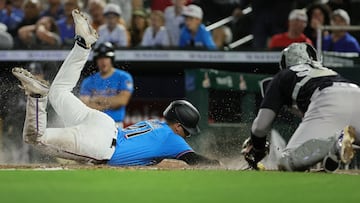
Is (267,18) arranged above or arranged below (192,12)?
below

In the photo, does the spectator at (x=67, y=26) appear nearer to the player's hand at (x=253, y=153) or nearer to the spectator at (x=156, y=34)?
the spectator at (x=156, y=34)

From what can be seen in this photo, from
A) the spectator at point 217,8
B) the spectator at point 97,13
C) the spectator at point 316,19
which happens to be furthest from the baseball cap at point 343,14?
the spectator at point 97,13

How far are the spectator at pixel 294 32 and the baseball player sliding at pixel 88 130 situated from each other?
179 inches

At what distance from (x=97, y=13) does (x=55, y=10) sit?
924 mm

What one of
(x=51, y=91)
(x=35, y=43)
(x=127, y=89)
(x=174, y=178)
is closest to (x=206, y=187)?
(x=174, y=178)

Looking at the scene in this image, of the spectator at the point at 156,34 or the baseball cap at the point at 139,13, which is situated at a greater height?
the baseball cap at the point at 139,13

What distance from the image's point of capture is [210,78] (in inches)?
530

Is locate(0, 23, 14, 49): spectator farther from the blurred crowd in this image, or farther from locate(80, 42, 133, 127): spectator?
locate(80, 42, 133, 127): spectator

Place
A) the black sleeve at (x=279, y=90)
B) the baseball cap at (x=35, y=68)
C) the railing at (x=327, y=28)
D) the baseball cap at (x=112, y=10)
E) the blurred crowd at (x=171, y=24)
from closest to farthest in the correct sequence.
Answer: the black sleeve at (x=279, y=90) → the railing at (x=327, y=28) → the baseball cap at (x=35, y=68) → the blurred crowd at (x=171, y=24) → the baseball cap at (x=112, y=10)

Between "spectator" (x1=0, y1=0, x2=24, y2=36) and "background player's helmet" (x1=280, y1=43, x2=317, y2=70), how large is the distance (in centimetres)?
667

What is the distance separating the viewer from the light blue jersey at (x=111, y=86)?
1286 cm

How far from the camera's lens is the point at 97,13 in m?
15.2

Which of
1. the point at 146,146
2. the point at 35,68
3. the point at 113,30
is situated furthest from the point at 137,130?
the point at 113,30

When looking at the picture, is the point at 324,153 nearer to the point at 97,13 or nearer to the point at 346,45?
the point at 346,45
